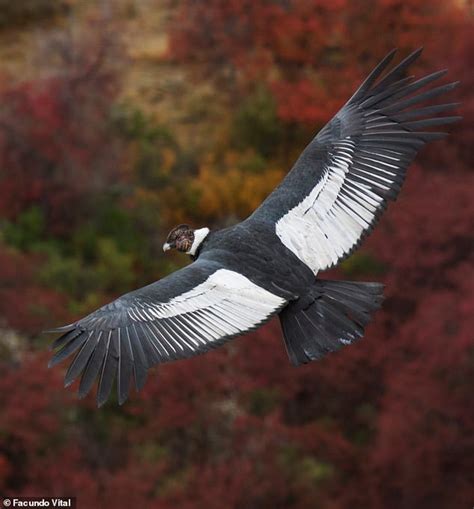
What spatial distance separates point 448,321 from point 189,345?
48.2 ft

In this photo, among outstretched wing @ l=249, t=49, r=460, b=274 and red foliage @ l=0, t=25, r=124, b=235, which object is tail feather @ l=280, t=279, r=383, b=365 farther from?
red foliage @ l=0, t=25, r=124, b=235

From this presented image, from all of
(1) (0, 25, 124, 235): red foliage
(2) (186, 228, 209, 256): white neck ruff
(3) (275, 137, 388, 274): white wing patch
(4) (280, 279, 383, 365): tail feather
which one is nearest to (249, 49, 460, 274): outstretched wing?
(3) (275, 137, 388, 274): white wing patch

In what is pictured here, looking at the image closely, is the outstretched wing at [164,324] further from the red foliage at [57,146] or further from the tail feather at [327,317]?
the red foliage at [57,146]

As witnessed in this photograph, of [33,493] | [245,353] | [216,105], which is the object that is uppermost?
[216,105]

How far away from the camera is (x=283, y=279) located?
462 inches

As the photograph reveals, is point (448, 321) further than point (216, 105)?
No

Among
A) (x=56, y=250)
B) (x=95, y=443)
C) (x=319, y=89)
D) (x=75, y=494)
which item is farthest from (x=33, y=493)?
(x=319, y=89)

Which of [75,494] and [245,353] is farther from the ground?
[245,353]

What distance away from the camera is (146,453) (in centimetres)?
2347

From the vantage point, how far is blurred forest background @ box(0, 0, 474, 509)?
2352 cm

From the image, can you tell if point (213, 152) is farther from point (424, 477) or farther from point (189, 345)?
point (189, 345)

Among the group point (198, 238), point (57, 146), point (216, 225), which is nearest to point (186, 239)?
point (198, 238)

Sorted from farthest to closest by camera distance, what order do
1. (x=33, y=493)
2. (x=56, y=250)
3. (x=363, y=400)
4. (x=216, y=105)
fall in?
(x=216, y=105)
(x=56, y=250)
(x=363, y=400)
(x=33, y=493)

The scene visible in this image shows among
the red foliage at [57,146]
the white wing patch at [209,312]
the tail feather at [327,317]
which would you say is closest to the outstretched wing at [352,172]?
the tail feather at [327,317]
